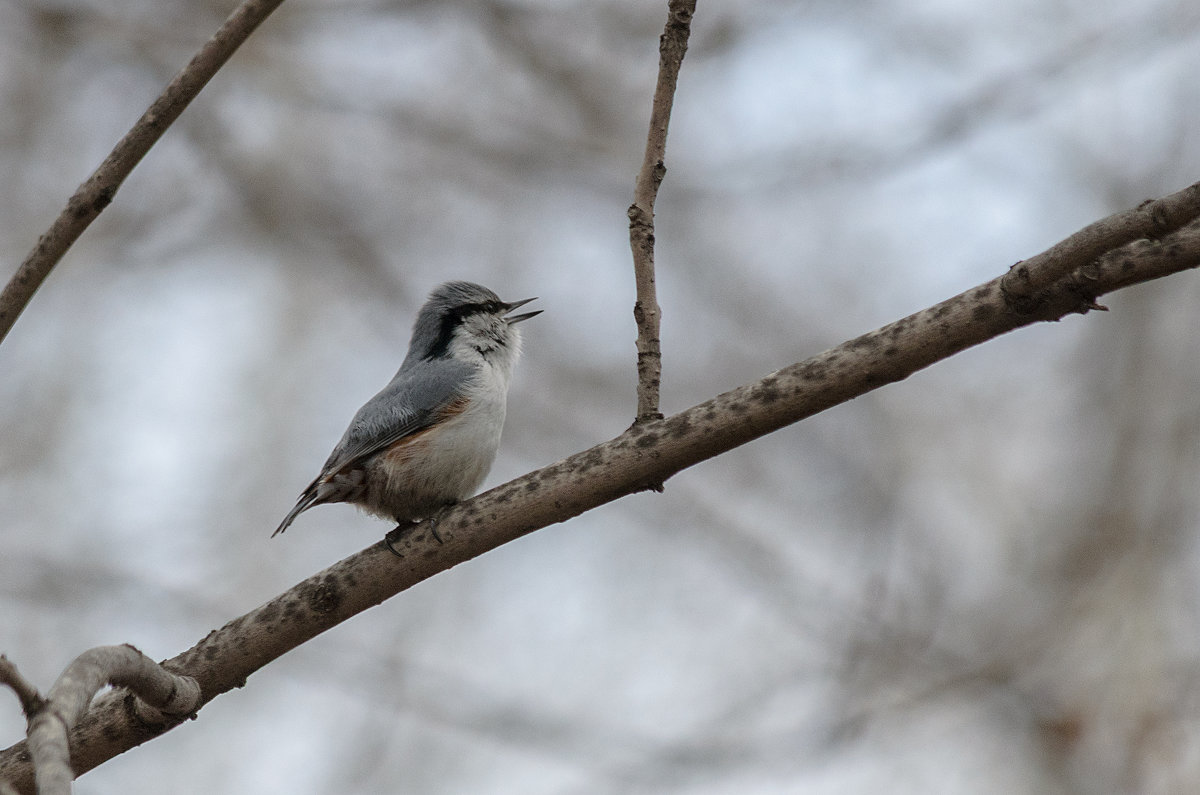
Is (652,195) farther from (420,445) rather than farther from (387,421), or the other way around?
(387,421)

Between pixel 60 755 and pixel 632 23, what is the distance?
655 centimetres

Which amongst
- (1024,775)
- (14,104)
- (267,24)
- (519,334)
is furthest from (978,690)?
(14,104)

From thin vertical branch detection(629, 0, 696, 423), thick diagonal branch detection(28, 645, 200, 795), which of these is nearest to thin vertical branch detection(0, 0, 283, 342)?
thick diagonal branch detection(28, 645, 200, 795)

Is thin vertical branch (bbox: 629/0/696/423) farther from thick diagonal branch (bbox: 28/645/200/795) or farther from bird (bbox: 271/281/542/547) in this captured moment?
thick diagonal branch (bbox: 28/645/200/795)

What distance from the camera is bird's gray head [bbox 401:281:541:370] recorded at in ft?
13.6

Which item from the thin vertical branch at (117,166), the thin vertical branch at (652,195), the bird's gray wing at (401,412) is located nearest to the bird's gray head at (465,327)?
the bird's gray wing at (401,412)

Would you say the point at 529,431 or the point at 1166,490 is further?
the point at 529,431

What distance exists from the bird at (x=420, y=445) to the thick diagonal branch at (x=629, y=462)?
2.42ft

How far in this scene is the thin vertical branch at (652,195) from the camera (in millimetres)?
2631

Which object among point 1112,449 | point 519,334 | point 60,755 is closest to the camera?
point 60,755

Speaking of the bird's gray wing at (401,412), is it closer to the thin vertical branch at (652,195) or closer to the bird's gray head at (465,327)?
the bird's gray head at (465,327)

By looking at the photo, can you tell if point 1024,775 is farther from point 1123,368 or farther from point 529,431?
point 529,431

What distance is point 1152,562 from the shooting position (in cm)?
549

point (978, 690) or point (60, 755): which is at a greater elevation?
point (978, 690)
